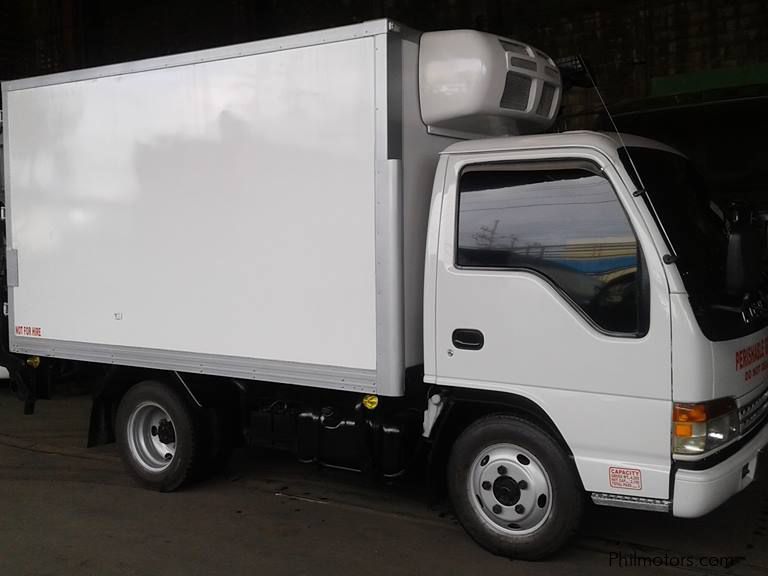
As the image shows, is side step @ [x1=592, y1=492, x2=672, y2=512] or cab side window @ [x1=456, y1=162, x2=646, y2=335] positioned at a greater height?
cab side window @ [x1=456, y1=162, x2=646, y2=335]

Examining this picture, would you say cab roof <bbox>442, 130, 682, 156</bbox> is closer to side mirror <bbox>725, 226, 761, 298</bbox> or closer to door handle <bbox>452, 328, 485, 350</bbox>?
side mirror <bbox>725, 226, 761, 298</bbox>

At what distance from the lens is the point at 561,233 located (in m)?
4.25

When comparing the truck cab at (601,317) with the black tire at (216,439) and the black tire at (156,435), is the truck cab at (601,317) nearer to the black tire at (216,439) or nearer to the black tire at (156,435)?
the black tire at (216,439)

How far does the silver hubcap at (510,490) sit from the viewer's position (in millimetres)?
4395

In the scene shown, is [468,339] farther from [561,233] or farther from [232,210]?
[232,210]

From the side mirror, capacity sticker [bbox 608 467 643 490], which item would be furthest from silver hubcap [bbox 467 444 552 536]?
the side mirror

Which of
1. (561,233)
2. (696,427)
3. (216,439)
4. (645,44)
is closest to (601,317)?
(561,233)

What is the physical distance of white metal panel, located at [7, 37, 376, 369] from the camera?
4691 millimetres

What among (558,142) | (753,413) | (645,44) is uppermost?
(645,44)

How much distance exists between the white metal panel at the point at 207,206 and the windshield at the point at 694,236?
152cm

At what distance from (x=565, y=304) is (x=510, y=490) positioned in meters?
1.10

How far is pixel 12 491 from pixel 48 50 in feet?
35.9

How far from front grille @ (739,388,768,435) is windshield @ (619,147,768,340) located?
1.36ft

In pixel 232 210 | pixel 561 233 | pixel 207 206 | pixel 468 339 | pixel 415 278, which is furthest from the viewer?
pixel 207 206
